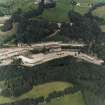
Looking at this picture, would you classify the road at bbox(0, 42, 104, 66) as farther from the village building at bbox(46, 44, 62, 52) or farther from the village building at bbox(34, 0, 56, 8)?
the village building at bbox(34, 0, 56, 8)

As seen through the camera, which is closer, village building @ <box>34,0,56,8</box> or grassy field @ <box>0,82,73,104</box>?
grassy field @ <box>0,82,73,104</box>

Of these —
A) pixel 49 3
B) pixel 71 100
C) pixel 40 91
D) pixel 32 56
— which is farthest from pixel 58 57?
pixel 49 3

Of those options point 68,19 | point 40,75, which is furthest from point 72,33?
point 40,75

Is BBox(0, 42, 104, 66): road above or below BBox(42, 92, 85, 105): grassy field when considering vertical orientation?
above

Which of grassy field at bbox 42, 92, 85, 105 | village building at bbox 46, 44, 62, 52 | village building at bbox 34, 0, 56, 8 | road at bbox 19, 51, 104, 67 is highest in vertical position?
village building at bbox 34, 0, 56, 8

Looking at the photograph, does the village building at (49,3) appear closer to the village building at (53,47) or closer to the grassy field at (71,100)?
the village building at (53,47)

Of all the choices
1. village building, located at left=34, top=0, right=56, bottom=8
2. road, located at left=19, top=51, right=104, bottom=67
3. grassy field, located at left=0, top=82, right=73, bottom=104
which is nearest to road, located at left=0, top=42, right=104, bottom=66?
road, located at left=19, top=51, right=104, bottom=67

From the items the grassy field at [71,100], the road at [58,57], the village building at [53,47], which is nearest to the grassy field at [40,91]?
the grassy field at [71,100]

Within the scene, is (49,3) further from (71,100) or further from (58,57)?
(71,100)

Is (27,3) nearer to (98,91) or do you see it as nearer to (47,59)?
(47,59)
